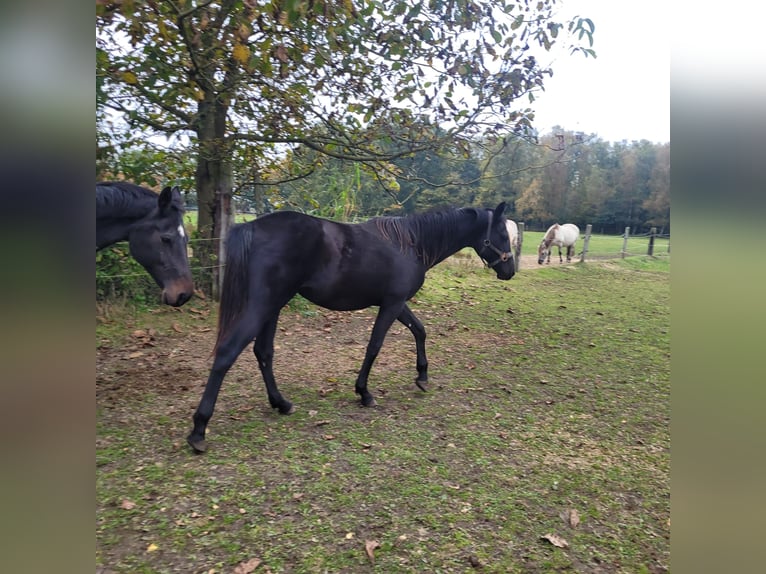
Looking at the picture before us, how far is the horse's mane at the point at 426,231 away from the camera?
13.2 ft

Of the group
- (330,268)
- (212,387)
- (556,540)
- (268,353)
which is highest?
(330,268)

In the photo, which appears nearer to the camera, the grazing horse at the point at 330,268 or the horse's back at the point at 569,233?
the grazing horse at the point at 330,268

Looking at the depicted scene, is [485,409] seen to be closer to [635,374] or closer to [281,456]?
[281,456]

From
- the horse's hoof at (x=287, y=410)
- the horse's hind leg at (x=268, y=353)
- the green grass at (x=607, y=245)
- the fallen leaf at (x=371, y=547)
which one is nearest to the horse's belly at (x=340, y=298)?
the horse's hind leg at (x=268, y=353)

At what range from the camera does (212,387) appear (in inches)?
118

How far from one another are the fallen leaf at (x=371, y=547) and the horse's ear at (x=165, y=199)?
2423mm

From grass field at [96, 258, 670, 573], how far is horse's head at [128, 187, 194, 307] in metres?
1.16

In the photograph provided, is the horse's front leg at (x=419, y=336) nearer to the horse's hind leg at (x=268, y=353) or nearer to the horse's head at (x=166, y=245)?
the horse's hind leg at (x=268, y=353)

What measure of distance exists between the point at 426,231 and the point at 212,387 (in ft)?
7.63

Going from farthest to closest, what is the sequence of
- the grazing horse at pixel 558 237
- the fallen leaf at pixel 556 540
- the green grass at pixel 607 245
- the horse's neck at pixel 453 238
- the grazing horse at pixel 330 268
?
the green grass at pixel 607 245 < the grazing horse at pixel 558 237 < the horse's neck at pixel 453 238 < the grazing horse at pixel 330 268 < the fallen leaf at pixel 556 540

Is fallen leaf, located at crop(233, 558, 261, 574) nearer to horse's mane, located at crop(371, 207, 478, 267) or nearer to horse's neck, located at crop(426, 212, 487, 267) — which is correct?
horse's mane, located at crop(371, 207, 478, 267)

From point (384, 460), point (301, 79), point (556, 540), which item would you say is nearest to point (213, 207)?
point (301, 79)

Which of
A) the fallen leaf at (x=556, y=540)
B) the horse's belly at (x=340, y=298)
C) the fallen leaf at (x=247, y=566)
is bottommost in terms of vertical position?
the fallen leaf at (x=556, y=540)

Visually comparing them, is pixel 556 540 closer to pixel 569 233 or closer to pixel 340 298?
pixel 340 298
